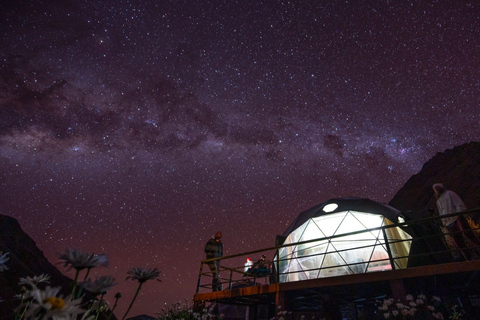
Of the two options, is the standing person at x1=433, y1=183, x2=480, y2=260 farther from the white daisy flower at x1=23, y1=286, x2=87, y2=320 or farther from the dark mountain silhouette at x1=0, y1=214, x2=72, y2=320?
A: the dark mountain silhouette at x1=0, y1=214, x2=72, y2=320

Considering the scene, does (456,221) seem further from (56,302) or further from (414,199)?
(414,199)

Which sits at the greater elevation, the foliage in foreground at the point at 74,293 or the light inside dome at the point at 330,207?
the light inside dome at the point at 330,207

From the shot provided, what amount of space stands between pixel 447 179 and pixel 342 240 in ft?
74.9

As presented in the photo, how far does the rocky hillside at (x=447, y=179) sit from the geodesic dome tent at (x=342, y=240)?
1414 centimetres

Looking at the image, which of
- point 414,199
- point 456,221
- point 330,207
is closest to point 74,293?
point 456,221

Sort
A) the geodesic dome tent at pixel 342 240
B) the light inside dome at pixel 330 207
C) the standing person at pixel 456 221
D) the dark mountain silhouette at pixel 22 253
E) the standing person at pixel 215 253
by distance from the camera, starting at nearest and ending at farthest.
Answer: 1. the standing person at pixel 456 221
2. the standing person at pixel 215 253
3. the geodesic dome tent at pixel 342 240
4. the light inside dome at pixel 330 207
5. the dark mountain silhouette at pixel 22 253

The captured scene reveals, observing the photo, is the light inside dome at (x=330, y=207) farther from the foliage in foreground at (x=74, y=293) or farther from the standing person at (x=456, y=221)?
the foliage in foreground at (x=74, y=293)

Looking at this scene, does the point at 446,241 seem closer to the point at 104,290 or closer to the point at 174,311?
the point at 174,311

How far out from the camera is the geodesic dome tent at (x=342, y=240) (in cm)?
959

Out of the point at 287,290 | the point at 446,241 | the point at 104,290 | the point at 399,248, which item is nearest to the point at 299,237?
the point at 399,248

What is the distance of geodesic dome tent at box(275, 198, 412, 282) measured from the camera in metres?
9.59

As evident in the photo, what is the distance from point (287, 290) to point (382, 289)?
2647 mm

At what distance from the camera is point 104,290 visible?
4.31 ft

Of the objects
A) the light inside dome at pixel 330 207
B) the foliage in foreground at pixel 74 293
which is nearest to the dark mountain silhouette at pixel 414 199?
the light inside dome at pixel 330 207
